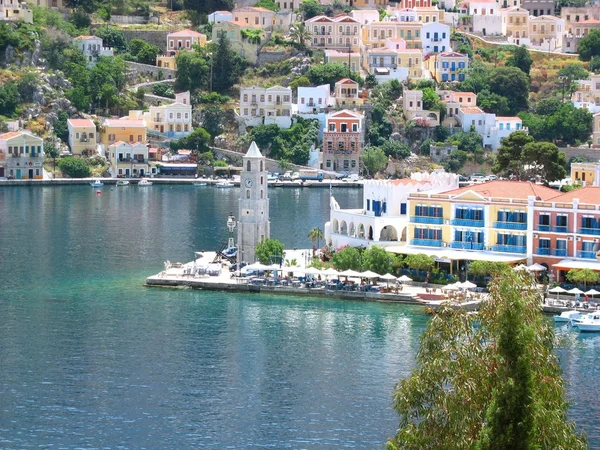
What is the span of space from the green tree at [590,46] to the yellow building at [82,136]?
41.9 m

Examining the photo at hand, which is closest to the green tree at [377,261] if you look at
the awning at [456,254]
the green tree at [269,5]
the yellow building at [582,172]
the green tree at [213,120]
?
the awning at [456,254]

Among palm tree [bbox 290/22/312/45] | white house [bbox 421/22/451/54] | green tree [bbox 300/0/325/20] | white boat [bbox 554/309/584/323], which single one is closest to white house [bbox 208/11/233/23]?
green tree [bbox 300/0/325/20]

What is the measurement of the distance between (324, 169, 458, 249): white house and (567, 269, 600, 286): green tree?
8935 millimetres

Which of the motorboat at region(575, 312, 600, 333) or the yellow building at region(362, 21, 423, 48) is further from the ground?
the yellow building at region(362, 21, 423, 48)

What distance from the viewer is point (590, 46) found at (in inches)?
5113

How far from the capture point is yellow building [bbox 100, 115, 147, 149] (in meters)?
116

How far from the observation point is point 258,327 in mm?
55844

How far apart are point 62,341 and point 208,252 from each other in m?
19.4

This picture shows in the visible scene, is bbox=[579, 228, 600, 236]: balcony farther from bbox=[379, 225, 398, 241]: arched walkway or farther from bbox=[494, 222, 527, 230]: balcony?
bbox=[379, 225, 398, 241]: arched walkway

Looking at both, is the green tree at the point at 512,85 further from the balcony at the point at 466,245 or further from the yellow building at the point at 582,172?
the balcony at the point at 466,245

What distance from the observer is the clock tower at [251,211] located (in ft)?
222

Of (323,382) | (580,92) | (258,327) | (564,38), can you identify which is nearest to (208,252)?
(258,327)

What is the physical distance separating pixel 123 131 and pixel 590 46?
40362 millimetres

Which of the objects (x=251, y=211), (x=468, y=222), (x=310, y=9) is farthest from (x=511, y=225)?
(x=310, y=9)
